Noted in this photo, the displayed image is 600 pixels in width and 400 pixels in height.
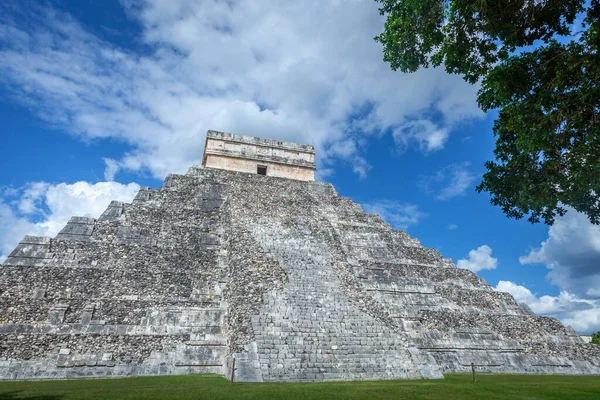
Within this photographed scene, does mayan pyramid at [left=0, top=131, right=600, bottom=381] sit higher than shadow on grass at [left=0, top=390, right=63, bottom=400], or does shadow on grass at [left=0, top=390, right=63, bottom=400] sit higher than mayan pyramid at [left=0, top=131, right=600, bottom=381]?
mayan pyramid at [left=0, top=131, right=600, bottom=381]

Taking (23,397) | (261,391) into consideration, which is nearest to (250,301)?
(261,391)

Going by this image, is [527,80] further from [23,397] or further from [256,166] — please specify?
[256,166]

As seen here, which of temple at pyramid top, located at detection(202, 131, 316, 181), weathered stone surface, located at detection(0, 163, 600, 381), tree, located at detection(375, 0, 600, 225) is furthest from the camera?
temple at pyramid top, located at detection(202, 131, 316, 181)

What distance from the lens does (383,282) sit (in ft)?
45.3

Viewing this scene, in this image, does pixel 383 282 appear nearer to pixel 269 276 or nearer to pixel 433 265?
pixel 433 265

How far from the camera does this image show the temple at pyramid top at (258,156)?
19625 millimetres

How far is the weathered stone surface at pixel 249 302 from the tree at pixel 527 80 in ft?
17.5

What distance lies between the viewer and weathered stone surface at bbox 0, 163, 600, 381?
939cm

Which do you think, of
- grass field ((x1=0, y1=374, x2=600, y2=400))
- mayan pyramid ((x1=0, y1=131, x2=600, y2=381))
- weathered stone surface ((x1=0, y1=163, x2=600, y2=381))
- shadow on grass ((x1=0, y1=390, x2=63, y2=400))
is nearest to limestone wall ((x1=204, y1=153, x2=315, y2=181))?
mayan pyramid ((x1=0, y1=131, x2=600, y2=381))

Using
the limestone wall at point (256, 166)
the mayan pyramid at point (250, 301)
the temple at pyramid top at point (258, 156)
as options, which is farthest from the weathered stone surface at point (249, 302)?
the temple at pyramid top at point (258, 156)

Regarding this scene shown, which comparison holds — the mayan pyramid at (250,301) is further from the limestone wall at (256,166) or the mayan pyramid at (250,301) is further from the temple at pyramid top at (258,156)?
the temple at pyramid top at (258,156)

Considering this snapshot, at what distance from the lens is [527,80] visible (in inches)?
240

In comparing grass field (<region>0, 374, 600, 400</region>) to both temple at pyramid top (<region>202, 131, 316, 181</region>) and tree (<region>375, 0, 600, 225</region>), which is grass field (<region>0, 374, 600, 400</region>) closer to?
tree (<region>375, 0, 600, 225</region>)

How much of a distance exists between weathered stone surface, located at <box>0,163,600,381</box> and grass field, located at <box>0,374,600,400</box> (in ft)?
3.38
